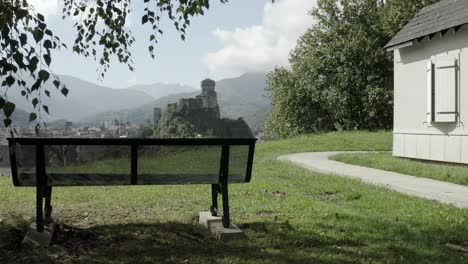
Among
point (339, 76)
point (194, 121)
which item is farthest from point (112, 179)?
point (194, 121)

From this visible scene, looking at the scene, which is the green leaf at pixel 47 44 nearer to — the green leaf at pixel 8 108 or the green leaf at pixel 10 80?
the green leaf at pixel 10 80

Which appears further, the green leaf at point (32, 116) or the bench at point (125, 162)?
the bench at point (125, 162)

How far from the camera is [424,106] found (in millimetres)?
13242

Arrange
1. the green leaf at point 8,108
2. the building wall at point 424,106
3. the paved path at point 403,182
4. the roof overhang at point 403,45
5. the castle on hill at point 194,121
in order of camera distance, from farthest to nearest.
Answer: the castle on hill at point 194,121 → the roof overhang at point 403,45 → the building wall at point 424,106 → the paved path at point 403,182 → the green leaf at point 8,108

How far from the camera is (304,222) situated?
5.53 metres

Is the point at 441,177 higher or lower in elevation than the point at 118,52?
lower

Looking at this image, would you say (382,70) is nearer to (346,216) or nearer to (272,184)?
(272,184)

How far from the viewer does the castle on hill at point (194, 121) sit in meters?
38.8

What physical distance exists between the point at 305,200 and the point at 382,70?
27.6m

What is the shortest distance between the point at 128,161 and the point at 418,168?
809 centimetres

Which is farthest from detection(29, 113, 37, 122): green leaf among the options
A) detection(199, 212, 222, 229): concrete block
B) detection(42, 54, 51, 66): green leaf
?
detection(199, 212, 222, 229): concrete block

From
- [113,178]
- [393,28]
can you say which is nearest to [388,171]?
[113,178]

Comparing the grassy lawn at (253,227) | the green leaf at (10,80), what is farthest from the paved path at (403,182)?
the green leaf at (10,80)

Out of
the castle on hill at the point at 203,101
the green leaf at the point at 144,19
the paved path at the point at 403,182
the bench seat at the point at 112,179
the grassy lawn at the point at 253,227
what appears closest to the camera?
the grassy lawn at the point at 253,227
